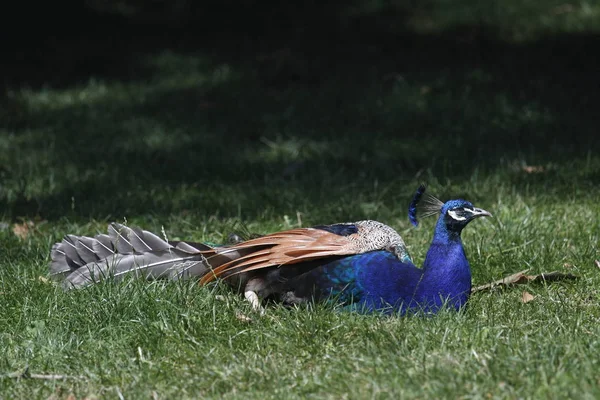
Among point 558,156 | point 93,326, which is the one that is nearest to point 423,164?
point 558,156

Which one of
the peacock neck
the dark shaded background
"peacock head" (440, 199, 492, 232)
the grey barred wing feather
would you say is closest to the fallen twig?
the grey barred wing feather

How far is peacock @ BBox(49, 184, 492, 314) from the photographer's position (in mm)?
4301

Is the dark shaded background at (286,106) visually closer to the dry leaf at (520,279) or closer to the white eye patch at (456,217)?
the dry leaf at (520,279)

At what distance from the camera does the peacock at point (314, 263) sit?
14.1 feet

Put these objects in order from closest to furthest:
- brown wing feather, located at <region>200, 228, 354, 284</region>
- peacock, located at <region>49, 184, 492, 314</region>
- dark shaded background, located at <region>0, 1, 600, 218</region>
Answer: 1. peacock, located at <region>49, 184, 492, 314</region>
2. brown wing feather, located at <region>200, 228, 354, 284</region>
3. dark shaded background, located at <region>0, 1, 600, 218</region>

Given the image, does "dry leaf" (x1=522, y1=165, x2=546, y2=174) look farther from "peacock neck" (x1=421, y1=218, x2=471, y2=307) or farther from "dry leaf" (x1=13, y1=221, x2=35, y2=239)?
"dry leaf" (x1=13, y1=221, x2=35, y2=239)

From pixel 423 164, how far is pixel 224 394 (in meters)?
3.89

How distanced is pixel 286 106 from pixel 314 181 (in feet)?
6.11

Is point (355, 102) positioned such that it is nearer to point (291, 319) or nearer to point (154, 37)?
point (154, 37)

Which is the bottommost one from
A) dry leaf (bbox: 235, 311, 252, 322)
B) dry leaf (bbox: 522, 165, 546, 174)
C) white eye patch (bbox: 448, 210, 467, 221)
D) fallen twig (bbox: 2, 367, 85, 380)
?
dry leaf (bbox: 522, 165, 546, 174)

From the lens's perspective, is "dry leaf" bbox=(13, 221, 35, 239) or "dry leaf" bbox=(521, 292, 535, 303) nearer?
"dry leaf" bbox=(521, 292, 535, 303)

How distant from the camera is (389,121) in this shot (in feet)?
26.3

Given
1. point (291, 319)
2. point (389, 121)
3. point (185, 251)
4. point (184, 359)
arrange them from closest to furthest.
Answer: point (184, 359)
point (291, 319)
point (185, 251)
point (389, 121)

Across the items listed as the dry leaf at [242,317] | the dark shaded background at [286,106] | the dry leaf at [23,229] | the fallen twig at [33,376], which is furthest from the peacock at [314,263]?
the dark shaded background at [286,106]
